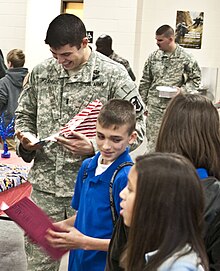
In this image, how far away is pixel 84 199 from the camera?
2.48 metres

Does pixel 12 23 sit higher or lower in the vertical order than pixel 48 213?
higher

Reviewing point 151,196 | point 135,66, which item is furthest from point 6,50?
point 151,196

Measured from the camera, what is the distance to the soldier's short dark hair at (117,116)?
247 centimetres

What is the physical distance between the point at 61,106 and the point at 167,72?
13.9ft

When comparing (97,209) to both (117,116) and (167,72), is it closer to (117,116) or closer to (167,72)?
(117,116)

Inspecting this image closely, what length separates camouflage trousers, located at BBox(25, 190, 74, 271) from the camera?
3.02m

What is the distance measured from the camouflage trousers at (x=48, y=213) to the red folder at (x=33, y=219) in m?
0.75

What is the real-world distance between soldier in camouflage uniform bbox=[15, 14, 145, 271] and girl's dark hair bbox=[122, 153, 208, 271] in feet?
4.34

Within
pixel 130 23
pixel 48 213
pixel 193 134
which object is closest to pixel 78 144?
pixel 48 213

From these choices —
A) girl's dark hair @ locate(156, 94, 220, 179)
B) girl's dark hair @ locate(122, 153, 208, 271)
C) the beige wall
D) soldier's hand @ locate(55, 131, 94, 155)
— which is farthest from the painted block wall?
girl's dark hair @ locate(122, 153, 208, 271)

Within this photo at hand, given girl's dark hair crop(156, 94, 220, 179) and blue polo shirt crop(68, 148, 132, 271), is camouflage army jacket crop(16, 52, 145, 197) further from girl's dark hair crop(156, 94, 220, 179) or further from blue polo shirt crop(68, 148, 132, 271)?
girl's dark hair crop(156, 94, 220, 179)

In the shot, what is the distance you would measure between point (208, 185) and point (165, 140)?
0.23m

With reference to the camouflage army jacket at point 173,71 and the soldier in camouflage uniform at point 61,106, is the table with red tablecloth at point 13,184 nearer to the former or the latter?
the soldier in camouflage uniform at point 61,106

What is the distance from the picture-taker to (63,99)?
9.91 ft
